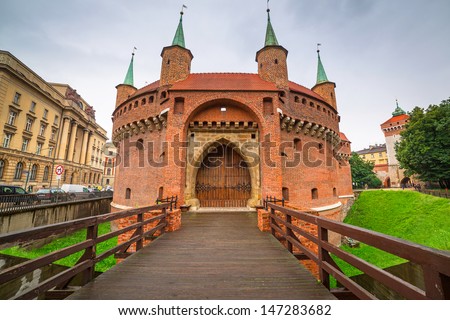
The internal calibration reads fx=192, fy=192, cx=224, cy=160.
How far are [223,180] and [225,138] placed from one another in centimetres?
258

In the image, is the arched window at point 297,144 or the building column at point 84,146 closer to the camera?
the arched window at point 297,144

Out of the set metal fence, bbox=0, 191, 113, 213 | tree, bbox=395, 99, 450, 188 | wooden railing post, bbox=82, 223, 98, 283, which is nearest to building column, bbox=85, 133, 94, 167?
metal fence, bbox=0, 191, 113, 213

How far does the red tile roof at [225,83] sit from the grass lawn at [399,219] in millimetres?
12110

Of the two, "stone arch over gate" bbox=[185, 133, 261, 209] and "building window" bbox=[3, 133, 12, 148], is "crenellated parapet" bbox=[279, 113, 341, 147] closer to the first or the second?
"stone arch over gate" bbox=[185, 133, 261, 209]

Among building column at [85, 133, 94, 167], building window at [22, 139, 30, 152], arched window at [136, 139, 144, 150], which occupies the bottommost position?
arched window at [136, 139, 144, 150]

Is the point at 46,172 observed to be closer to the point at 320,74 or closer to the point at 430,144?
the point at 320,74

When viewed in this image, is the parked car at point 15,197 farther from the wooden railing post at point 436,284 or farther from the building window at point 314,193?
the building window at point 314,193

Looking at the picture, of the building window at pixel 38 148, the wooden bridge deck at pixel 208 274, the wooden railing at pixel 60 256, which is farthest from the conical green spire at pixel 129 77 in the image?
the building window at pixel 38 148

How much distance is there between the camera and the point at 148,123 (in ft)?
41.0

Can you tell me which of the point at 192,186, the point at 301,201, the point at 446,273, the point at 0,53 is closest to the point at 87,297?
the point at 446,273

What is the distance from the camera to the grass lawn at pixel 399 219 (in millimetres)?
12591

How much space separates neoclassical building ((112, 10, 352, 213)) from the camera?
35.1ft

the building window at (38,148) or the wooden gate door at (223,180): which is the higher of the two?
the building window at (38,148)

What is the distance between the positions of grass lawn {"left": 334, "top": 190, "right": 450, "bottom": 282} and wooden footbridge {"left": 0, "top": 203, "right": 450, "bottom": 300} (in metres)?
11.1
